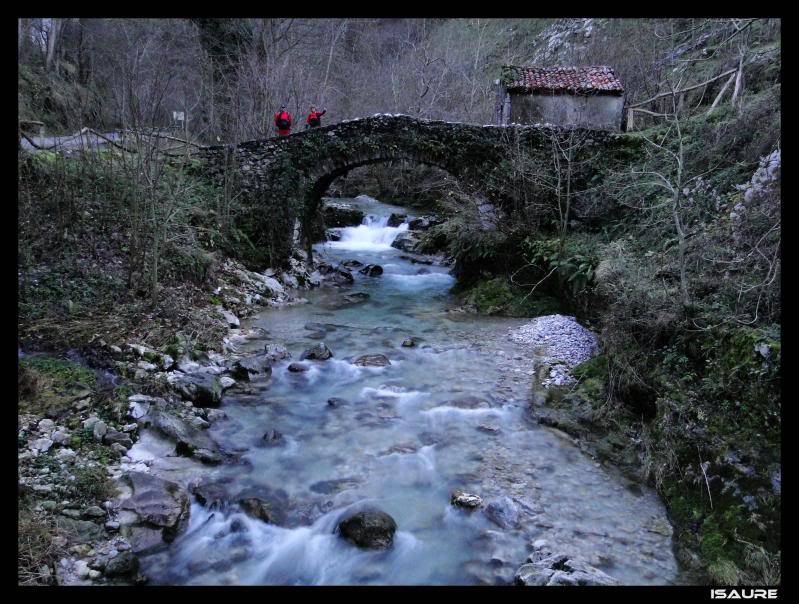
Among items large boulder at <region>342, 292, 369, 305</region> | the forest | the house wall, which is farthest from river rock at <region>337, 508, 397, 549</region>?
the house wall

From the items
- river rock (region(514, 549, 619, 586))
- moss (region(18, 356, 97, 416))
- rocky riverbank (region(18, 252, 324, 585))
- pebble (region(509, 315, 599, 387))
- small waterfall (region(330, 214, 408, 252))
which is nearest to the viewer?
river rock (region(514, 549, 619, 586))

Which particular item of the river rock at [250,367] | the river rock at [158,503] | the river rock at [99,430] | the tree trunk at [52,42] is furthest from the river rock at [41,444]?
the tree trunk at [52,42]

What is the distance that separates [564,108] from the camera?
16.5m

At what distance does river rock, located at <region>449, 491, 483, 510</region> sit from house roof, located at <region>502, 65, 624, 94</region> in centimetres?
1482

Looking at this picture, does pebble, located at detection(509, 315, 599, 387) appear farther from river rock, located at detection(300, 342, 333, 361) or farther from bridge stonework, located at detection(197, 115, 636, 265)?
→ bridge stonework, located at detection(197, 115, 636, 265)

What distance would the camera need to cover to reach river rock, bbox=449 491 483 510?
16.8 ft

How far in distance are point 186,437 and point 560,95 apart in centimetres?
1615

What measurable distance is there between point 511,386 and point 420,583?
4147 millimetres

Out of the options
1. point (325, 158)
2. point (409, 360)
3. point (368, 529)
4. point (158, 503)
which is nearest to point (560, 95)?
point (325, 158)

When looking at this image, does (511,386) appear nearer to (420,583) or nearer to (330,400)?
(330,400)

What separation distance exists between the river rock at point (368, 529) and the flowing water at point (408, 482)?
3.5 inches

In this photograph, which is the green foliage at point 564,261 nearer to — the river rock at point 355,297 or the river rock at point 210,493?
the river rock at point 355,297

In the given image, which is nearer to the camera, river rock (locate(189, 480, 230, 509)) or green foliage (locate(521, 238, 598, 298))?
river rock (locate(189, 480, 230, 509))

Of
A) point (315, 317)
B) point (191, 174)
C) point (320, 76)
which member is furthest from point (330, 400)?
point (320, 76)
